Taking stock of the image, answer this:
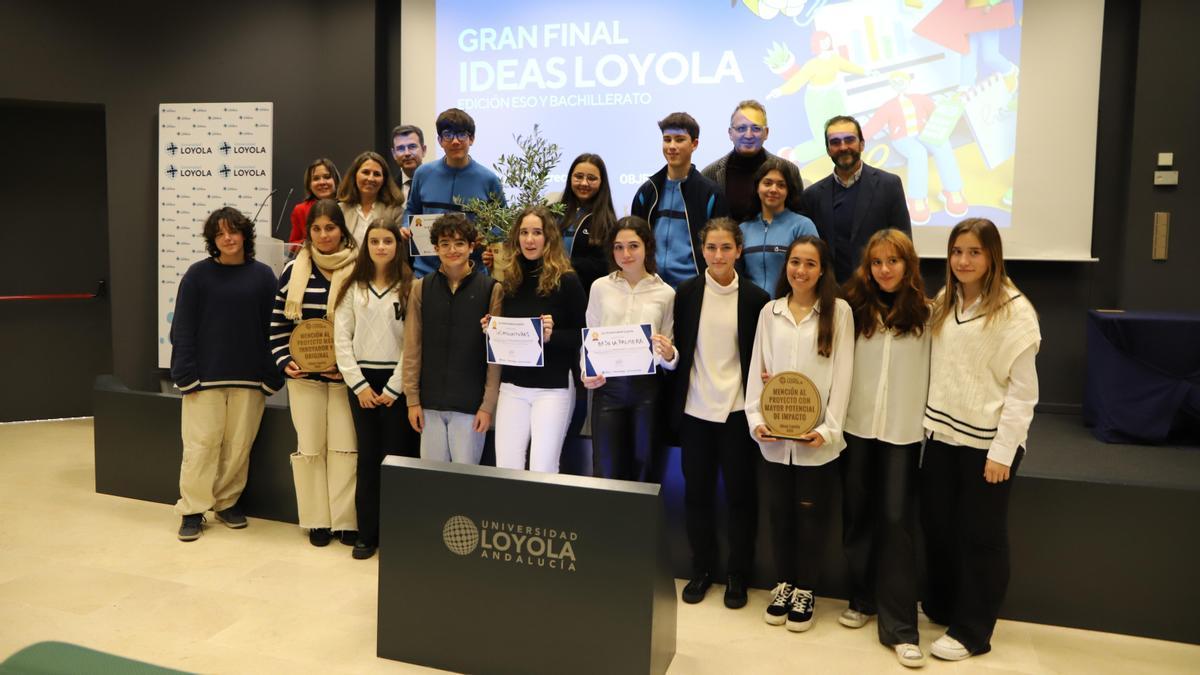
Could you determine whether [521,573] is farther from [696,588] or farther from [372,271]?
[372,271]

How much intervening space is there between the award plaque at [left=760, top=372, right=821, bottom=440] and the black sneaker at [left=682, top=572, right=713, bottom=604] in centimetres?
79

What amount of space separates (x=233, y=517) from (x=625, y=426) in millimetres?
2239

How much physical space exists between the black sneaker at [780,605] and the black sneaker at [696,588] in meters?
0.28

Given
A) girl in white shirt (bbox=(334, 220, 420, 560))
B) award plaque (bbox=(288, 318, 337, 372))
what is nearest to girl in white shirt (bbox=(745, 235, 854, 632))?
girl in white shirt (bbox=(334, 220, 420, 560))

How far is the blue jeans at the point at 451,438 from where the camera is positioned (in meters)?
3.52

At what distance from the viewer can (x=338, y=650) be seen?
290cm

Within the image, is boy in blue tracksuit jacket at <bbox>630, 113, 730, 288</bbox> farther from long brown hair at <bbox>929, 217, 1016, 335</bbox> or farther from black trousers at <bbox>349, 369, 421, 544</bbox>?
black trousers at <bbox>349, 369, 421, 544</bbox>

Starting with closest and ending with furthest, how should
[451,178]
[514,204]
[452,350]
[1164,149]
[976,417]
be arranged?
[976,417] < [452,350] < [514,204] < [451,178] < [1164,149]

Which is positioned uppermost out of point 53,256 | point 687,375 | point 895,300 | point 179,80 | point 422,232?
point 179,80

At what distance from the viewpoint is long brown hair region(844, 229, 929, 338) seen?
9.55ft

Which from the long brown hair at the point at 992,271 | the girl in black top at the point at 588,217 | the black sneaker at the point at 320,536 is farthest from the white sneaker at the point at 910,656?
the black sneaker at the point at 320,536

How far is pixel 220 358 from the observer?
4016 mm

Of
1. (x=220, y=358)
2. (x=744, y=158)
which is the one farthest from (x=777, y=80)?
(x=220, y=358)

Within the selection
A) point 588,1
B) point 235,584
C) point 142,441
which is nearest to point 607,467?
point 235,584
